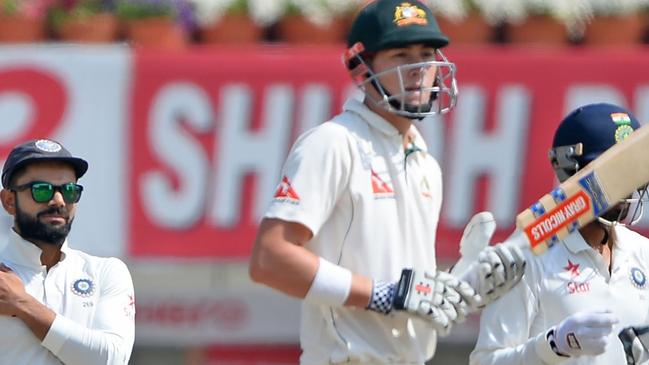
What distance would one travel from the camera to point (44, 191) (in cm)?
454

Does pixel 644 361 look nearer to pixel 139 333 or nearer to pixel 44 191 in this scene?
pixel 44 191

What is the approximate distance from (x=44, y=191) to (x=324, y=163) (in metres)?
0.72

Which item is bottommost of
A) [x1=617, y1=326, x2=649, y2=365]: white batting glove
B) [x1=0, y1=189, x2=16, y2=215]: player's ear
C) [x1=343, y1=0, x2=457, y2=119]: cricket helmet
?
[x1=617, y1=326, x2=649, y2=365]: white batting glove

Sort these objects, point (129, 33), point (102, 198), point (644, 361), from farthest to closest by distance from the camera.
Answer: point (129, 33) → point (102, 198) → point (644, 361)

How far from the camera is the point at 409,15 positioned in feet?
15.5

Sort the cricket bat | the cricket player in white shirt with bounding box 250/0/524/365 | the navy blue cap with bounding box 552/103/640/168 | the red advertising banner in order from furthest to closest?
the red advertising banner, the navy blue cap with bounding box 552/103/640/168, the cricket player in white shirt with bounding box 250/0/524/365, the cricket bat

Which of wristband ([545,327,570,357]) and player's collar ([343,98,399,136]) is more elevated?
player's collar ([343,98,399,136])

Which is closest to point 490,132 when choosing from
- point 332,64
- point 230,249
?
point 332,64

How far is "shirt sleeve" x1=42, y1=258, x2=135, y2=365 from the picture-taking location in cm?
436

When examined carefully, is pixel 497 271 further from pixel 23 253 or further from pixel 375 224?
pixel 23 253

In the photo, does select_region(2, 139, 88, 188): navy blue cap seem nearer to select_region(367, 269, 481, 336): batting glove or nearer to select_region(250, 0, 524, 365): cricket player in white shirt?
select_region(250, 0, 524, 365): cricket player in white shirt

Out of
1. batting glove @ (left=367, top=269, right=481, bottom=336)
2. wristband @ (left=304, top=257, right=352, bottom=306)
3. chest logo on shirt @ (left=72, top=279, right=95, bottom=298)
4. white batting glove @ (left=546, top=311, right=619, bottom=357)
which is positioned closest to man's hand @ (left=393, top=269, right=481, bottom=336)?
batting glove @ (left=367, top=269, right=481, bottom=336)

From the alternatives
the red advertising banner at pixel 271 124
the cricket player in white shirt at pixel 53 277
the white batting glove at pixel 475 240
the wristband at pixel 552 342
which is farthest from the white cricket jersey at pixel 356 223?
the red advertising banner at pixel 271 124

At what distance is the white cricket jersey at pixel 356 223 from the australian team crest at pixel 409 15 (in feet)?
1.00
